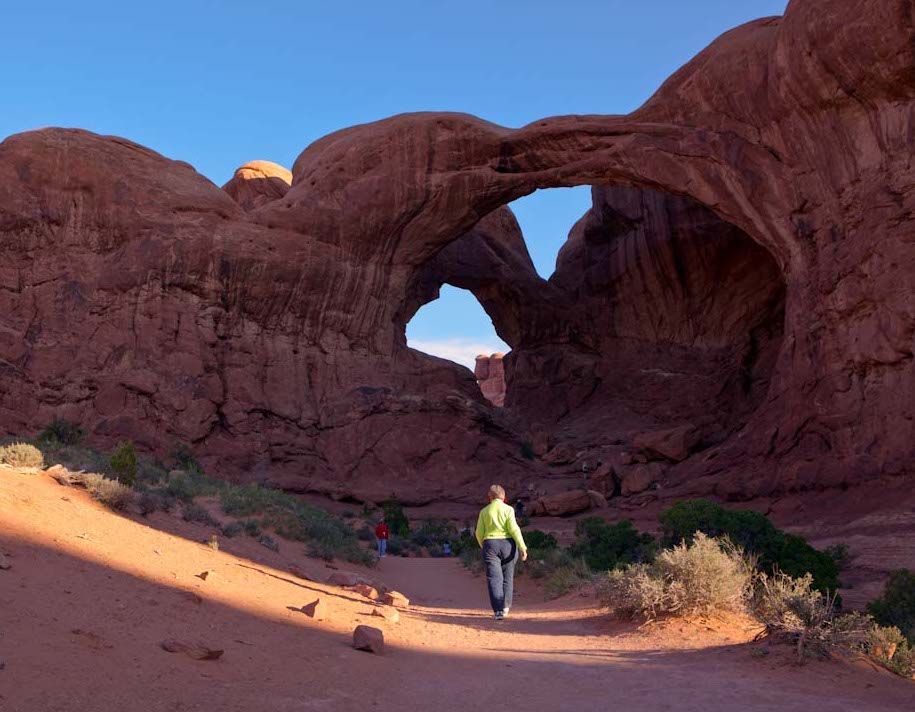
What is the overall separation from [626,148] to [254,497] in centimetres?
1744

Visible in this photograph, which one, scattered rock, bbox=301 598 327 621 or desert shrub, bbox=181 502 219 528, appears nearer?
scattered rock, bbox=301 598 327 621

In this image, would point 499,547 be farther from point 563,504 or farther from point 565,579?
point 563,504

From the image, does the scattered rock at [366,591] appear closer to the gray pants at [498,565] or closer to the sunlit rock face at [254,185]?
the gray pants at [498,565]

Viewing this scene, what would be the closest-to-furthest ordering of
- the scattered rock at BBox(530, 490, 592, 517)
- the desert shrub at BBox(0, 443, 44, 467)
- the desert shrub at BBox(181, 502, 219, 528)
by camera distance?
the desert shrub at BBox(0, 443, 44, 467), the desert shrub at BBox(181, 502, 219, 528), the scattered rock at BBox(530, 490, 592, 517)

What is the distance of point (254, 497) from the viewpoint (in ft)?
55.6

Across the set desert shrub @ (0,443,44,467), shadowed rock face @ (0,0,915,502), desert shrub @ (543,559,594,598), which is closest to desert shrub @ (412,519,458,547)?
shadowed rock face @ (0,0,915,502)

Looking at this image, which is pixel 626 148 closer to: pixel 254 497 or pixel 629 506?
pixel 629 506

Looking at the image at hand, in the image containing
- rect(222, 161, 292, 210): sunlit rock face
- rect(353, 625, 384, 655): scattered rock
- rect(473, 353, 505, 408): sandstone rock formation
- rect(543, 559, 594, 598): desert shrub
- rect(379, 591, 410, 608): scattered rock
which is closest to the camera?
rect(353, 625, 384, 655): scattered rock

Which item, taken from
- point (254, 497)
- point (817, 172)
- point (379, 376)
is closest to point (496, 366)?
point (379, 376)

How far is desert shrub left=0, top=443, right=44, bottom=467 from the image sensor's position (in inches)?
388

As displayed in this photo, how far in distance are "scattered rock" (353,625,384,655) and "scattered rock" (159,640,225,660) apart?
146 cm

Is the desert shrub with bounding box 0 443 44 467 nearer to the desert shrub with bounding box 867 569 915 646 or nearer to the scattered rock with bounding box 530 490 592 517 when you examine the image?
the desert shrub with bounding box 867 569 915 646

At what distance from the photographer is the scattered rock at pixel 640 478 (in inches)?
1132

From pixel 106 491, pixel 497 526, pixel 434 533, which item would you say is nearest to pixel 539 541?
pixel 434 533
